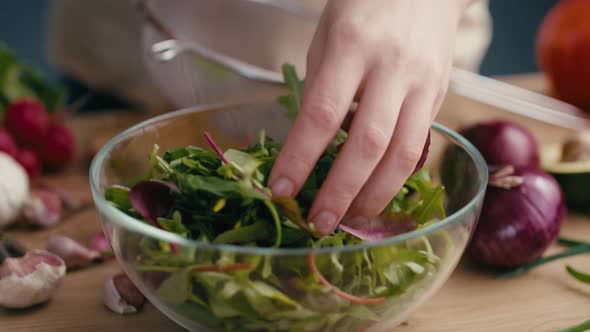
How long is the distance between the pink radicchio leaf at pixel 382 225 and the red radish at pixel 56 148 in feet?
2.07

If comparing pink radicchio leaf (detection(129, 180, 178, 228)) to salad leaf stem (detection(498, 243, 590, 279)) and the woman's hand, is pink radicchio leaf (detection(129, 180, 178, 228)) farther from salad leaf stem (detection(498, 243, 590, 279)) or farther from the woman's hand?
salad leaf stem (detection(498, 243, 590, 279))

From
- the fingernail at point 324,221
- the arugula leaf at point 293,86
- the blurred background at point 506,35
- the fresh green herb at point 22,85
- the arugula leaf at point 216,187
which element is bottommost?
the blurred background at point 506,35

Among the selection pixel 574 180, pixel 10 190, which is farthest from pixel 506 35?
pixel 10 190

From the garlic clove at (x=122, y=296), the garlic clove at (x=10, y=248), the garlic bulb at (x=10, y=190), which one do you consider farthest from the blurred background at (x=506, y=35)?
the garlic clove at (x=122, y=296)

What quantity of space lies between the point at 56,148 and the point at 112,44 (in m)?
0.49

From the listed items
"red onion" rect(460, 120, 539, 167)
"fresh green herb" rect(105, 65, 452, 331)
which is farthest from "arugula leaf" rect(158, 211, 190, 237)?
"red onion" rect(460, 120, 539, 167)

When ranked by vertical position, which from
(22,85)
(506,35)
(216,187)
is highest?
(216,187)

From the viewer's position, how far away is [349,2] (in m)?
0.64

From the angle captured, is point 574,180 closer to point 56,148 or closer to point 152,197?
point 152,197

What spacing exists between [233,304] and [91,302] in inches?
11.1

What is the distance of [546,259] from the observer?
0.80 m

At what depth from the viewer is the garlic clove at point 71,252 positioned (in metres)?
0.82

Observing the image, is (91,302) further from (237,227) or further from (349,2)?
(349,2)

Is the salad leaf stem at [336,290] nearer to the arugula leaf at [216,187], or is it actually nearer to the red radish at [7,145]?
the arugula leaf at [216,187]
